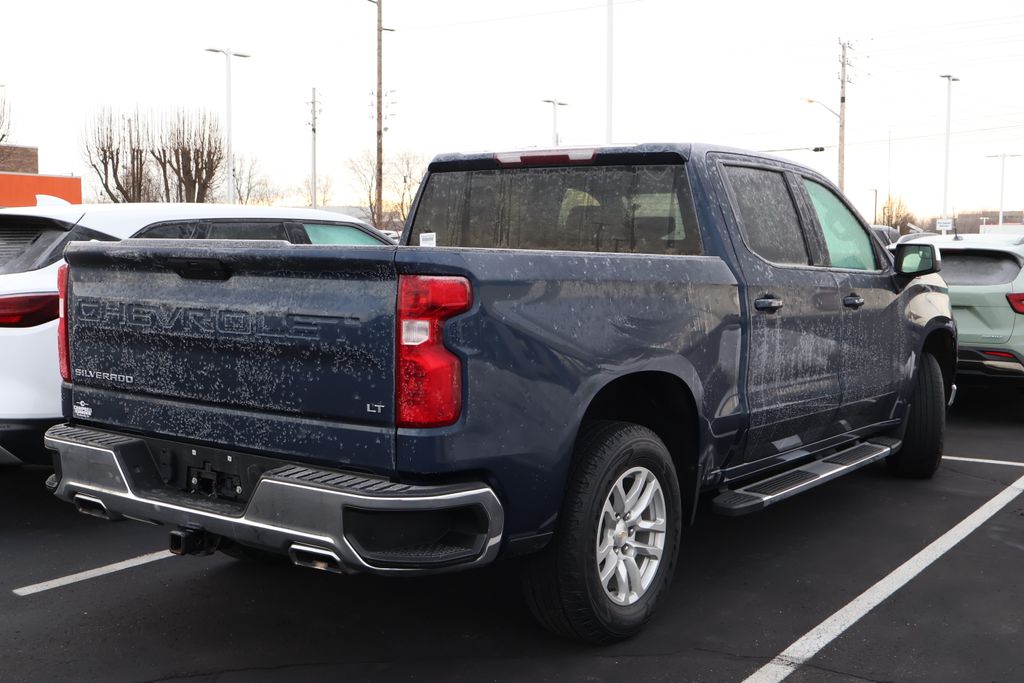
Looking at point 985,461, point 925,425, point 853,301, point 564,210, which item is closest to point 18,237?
point 564,210

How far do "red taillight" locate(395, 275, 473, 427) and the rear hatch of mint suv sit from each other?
22.2 feet

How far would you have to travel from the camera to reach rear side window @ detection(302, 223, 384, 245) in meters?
7.10

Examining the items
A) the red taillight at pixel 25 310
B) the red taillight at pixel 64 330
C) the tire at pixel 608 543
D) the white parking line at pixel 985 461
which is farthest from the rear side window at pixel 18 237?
the white parking line at pixel 985 461

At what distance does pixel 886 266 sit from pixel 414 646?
137 inches

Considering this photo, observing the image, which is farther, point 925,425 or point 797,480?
point 925,425

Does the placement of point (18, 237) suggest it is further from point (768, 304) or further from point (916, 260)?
point (916, 260)

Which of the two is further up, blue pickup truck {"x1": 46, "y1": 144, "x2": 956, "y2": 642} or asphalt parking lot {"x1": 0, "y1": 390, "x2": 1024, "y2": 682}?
blue pickup truck {"x1": 46, "y1": 144, "x2": 956, "y2": 642}

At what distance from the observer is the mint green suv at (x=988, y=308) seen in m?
8.60

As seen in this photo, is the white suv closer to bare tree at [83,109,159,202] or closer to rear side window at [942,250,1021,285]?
rear side window at [942,250,1021,285]

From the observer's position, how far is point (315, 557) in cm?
326

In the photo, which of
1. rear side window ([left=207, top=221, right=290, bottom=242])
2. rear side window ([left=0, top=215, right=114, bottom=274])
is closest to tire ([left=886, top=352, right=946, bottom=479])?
rear side window ([left=207, top=221, right=290, bottom=242])

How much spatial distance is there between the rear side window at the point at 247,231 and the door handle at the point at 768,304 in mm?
3032

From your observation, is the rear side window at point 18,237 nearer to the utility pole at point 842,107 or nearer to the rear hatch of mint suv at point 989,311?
the rear hatch of mint suv at point 989,311

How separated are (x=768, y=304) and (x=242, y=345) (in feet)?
7.54
